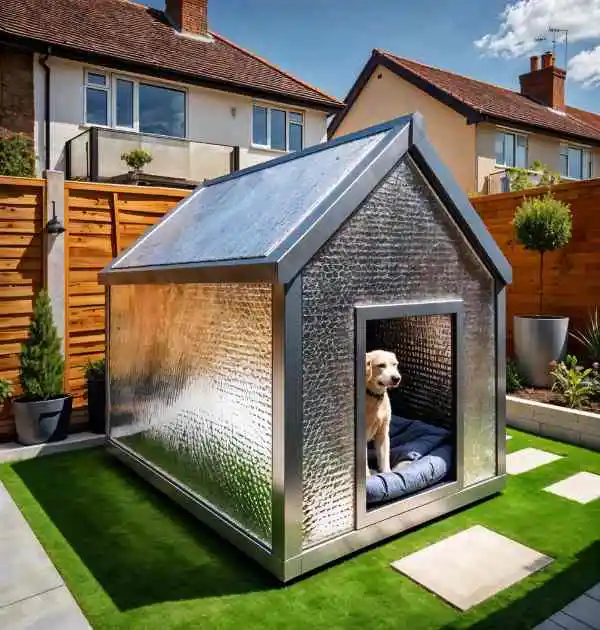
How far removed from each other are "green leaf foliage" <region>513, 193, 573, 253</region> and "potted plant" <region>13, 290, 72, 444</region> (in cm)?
629

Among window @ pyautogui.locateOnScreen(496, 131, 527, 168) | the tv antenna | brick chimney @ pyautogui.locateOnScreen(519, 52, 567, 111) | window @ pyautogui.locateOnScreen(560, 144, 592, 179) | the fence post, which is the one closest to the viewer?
the fence post

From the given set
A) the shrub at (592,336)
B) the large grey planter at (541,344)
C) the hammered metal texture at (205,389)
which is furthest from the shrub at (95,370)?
the shrub at (592,336)

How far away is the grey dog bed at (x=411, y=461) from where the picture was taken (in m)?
3.82

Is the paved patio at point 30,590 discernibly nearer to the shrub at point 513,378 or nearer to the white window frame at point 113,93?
the shrub at point 513,378

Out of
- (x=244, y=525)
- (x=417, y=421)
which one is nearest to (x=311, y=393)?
(x=244, y=525)

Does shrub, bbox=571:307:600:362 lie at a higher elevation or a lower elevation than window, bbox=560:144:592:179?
lower

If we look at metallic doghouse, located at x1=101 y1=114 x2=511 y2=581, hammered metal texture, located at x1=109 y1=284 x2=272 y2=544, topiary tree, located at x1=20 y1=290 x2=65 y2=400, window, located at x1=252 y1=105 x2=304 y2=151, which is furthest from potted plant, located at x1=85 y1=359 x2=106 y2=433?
window, located at x1=252 y1=105 x2=304 y2=151

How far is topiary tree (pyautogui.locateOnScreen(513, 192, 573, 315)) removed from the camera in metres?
7.40

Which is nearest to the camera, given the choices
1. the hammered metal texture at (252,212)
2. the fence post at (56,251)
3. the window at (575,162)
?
the hammered metal texture at (252,212)

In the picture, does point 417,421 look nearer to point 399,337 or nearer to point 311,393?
point 399,337

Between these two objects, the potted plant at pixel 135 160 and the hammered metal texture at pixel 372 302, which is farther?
the potted plant at pixel 135 160

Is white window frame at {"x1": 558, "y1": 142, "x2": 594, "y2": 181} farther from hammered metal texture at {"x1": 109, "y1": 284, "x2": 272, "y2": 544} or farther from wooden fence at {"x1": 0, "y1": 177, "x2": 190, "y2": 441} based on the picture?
hammered metal texture at {"x1": 109, "y1": 284, "x2": 272, "y2": 544}

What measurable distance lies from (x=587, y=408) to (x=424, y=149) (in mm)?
4242

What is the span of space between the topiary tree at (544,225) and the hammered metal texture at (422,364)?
3.18 meters
